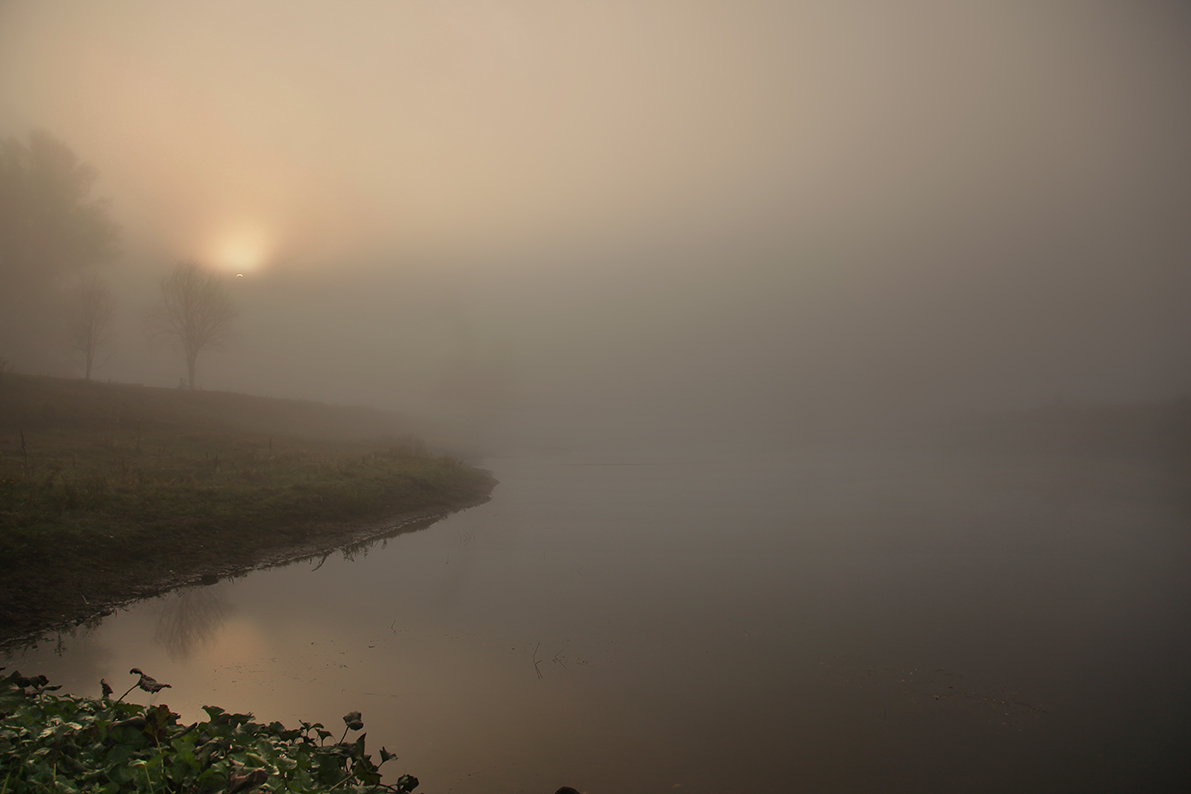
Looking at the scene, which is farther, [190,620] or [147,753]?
[190,620]

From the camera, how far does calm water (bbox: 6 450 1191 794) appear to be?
24.8 feet

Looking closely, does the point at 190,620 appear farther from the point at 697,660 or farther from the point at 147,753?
the point at 697,660

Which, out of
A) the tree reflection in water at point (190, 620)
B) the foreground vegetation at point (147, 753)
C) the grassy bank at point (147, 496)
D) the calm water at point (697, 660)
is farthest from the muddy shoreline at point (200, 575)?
the foreground vegetation at point (147, 753)

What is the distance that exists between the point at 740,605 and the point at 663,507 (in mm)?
20822

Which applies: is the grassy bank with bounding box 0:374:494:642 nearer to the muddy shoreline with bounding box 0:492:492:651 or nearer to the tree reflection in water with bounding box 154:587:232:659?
the muddy shoreline with bounding box 0:492:492:651

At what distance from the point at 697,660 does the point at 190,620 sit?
971 cm

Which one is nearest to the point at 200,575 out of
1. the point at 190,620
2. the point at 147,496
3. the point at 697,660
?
the point at 190,620

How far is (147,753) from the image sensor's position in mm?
4723

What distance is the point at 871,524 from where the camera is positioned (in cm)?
3058

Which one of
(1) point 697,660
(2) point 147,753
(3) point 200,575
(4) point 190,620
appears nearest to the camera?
(2) point 147,753

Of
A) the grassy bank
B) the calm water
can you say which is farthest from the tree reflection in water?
the grassy bank

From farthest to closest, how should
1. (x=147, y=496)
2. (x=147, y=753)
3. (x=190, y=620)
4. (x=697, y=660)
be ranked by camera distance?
(x=147, y=496)
(x=190, y=620)
(x=697, y=660)
(x=147, y=753)

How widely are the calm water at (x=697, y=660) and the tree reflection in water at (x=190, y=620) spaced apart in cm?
6

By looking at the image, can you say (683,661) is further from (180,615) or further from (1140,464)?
(1140,464)
